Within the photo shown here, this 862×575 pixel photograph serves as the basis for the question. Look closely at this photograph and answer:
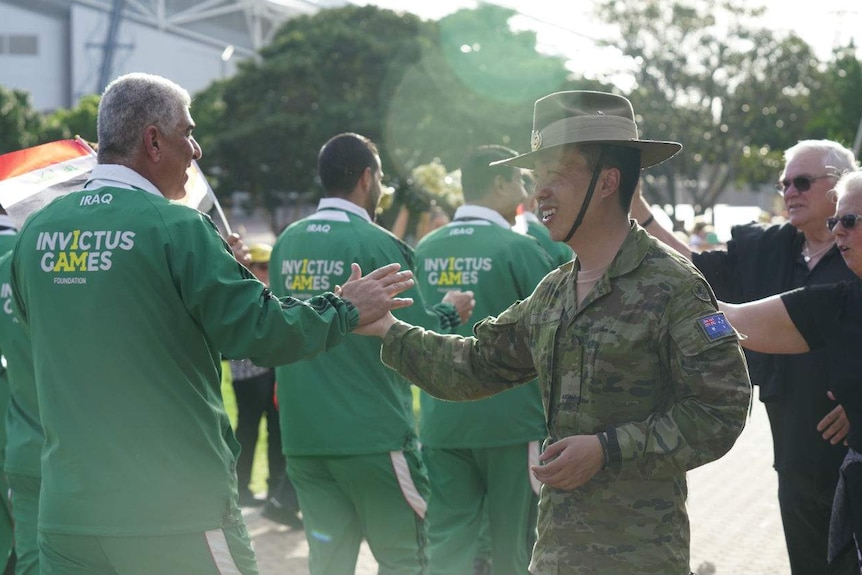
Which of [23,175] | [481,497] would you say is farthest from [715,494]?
[23,175]

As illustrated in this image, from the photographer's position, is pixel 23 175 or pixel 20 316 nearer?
pixel 20 316

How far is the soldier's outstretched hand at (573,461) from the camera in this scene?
3199mm

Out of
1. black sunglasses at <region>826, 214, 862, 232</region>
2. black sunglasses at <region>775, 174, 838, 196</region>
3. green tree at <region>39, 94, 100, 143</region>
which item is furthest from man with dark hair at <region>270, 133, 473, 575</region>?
green tree at <region>39, 94, 100, 143</region>

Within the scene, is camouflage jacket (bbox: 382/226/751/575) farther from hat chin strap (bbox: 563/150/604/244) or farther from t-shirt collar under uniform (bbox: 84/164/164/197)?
t-shirt collar under uniform (bbox: 84/164/164/197)

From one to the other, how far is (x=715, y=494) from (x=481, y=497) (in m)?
3.55

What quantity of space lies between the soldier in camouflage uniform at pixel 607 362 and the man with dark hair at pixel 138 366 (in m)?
0.69

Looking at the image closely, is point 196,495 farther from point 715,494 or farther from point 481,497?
point 715,494

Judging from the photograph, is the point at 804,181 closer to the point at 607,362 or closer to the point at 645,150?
the point at 645,150

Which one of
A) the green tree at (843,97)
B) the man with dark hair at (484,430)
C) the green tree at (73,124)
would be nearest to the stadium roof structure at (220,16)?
the green tree at (73,124)

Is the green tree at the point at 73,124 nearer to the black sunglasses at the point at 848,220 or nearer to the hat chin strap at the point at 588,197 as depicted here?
the black sunglasses at the point at 848,220

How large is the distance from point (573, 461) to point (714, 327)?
21.1 inches

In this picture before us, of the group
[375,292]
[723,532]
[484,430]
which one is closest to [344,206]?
[484,430]

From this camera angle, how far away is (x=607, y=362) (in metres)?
3.34

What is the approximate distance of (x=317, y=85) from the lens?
43.5 m
